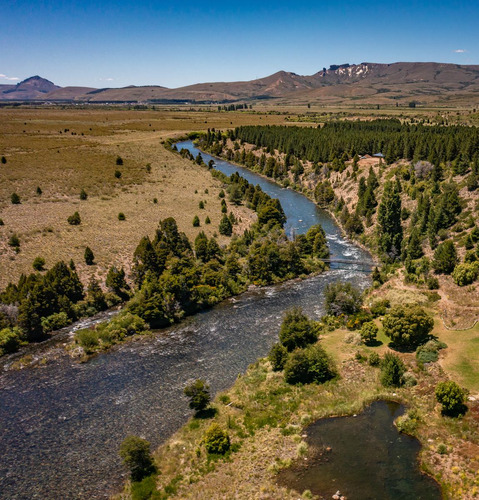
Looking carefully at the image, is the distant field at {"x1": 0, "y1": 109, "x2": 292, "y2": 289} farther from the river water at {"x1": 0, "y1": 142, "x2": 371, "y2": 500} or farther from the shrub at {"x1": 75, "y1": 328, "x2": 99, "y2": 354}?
the river water at {"x1": 0, "y1": 142, "x2": 371, "y2": 500}

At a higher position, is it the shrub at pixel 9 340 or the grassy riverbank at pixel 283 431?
the shrub at pixel 9 340

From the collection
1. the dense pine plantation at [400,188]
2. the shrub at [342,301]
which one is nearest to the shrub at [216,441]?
the shrub at [342,301]

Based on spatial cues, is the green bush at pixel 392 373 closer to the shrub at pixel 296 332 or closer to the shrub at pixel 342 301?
the shrub at pixel 296 332

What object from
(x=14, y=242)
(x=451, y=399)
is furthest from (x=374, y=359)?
(x=14, y=242)

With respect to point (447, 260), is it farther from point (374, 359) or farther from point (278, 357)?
point (278, 357)

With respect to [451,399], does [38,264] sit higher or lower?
higher

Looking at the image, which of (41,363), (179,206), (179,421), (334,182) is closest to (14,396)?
(41,363)

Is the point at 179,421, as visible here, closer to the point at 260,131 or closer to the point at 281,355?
the point at 281,355
